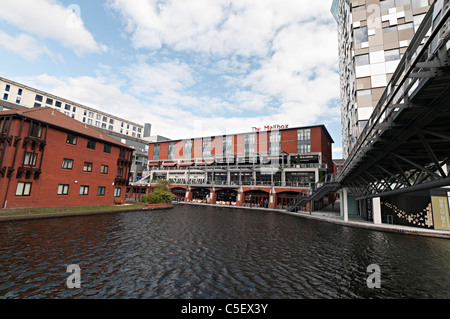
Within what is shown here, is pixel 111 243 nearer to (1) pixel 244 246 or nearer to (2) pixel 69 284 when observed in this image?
(2) pixel 69 284

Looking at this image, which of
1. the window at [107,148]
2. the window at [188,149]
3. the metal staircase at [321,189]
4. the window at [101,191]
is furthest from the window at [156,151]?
the metal staircase at [321,189]

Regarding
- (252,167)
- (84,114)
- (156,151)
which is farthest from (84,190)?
(84,114)

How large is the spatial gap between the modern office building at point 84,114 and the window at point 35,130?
51463 mm

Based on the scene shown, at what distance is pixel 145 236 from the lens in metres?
15.8

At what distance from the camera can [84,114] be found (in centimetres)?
7981

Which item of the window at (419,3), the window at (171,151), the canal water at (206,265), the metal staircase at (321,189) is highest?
the window at (419,3)

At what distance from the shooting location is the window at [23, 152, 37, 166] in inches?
962

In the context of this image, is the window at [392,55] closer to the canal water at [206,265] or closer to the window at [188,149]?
the canal water at [206,265]

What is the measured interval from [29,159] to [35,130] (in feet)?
11.7

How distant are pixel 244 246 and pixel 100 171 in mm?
29330

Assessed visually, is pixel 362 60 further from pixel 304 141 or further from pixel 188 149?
pixel 188 149

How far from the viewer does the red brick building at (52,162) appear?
23.3 meters
